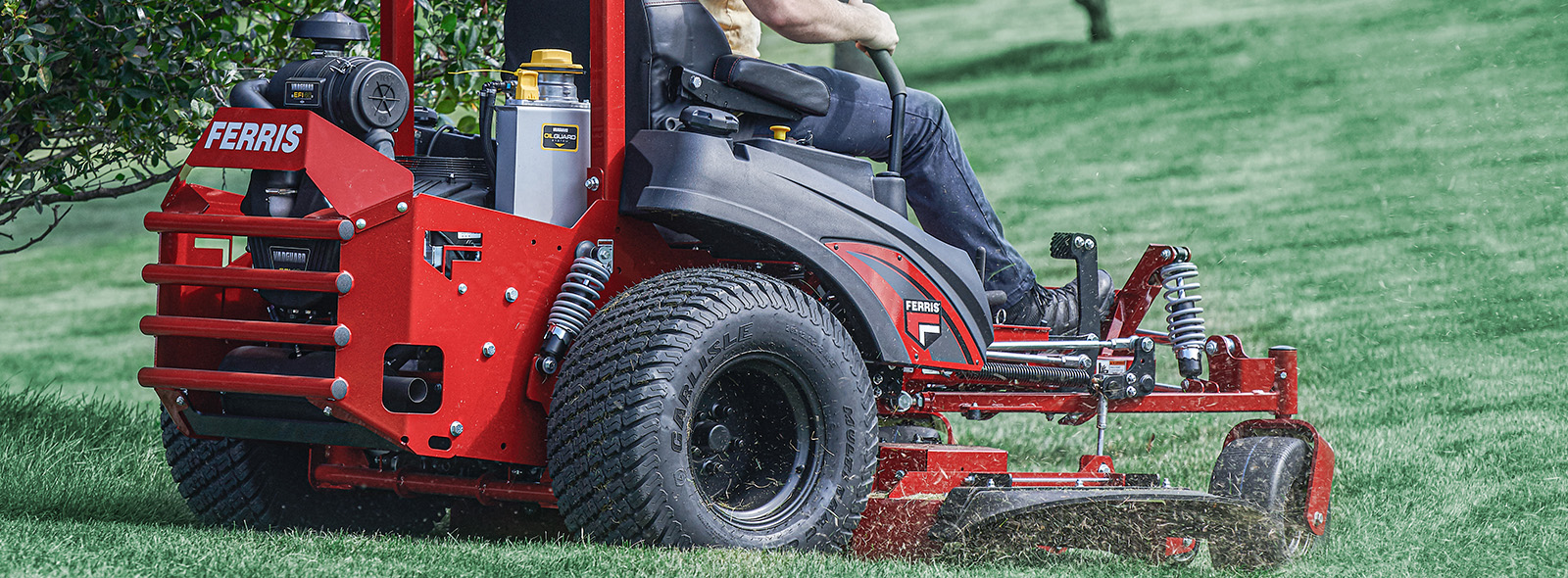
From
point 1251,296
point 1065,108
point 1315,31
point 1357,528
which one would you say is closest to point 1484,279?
point 1251,296

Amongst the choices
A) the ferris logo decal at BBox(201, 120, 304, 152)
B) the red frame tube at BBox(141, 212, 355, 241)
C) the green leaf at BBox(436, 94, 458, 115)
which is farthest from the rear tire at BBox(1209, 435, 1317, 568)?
the green leaf at BBox(436, 94, 458, 115)

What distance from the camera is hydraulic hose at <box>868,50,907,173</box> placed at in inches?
195

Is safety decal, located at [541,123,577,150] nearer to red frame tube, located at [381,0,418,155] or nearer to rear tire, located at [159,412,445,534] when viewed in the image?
red frame tube, located at [381,0,418,155]

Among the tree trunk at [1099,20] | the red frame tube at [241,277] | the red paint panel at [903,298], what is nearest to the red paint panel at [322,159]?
the red frame tube at [241,277]

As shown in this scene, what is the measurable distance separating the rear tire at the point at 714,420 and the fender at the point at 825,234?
0.15 meters

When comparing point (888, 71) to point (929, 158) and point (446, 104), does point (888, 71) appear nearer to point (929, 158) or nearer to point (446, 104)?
point (929, 158)

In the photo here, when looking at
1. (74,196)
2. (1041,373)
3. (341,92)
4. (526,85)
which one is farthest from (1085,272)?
(74,196)

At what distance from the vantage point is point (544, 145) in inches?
169

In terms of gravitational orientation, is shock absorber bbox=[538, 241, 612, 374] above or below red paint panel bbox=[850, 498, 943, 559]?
above

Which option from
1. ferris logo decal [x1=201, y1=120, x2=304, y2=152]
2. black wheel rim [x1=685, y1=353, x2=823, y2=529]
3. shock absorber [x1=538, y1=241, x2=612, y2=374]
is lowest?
black wheel rim [x1=685, y1=353, x2=823, y2=529]

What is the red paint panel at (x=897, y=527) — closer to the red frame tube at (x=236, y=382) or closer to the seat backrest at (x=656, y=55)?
the seat backrest at (x=656, y=55)

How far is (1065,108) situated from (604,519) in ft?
56.7

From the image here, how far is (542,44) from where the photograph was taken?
476cm

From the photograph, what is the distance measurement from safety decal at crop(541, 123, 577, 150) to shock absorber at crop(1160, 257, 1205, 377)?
2.30 m
